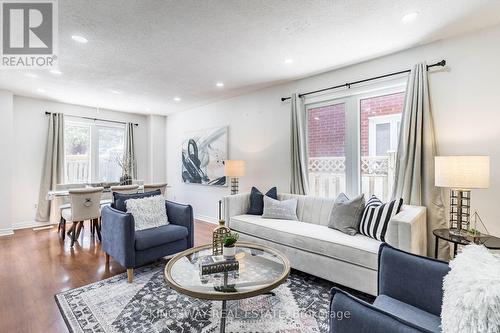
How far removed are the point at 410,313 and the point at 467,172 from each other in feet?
4.85

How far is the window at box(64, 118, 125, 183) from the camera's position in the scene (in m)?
5.43

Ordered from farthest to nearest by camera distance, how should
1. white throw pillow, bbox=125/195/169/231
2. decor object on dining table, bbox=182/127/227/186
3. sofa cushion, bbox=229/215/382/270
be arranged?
decor object on dining table, bbox=182/127/227/186, white throw pillow, bbox=125/195/169/231, sofa cushion, bbox=229/215/382/270

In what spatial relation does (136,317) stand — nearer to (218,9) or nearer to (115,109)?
(218,9)

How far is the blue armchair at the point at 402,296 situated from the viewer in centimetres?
100

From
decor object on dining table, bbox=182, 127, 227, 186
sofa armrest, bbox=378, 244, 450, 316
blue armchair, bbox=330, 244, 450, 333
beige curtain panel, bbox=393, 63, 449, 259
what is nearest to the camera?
blue armchair, bbox=330, 244, 450, 333

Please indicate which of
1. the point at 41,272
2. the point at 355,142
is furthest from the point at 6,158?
the point at 355,142

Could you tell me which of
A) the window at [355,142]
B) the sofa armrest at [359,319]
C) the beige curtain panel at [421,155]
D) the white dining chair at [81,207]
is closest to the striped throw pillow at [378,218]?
the beige curtain panel at [421,155]

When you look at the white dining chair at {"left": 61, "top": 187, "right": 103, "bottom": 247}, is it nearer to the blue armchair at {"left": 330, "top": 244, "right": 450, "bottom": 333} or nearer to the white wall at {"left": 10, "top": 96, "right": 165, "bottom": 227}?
the white wall at {"left": 10, "top": 96, "right": 165, "bottom": 227}

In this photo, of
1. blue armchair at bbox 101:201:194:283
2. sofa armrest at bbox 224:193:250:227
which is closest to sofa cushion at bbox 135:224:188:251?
blue armchair at bbox 101:201:194:283

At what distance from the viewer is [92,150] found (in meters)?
5.71

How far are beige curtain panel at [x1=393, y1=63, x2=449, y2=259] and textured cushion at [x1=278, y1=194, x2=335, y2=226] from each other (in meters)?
0.88

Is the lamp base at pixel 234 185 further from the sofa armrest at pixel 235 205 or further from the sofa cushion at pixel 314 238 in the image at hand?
the sofa cushion at pixel 314 238

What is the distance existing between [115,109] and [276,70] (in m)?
4.36

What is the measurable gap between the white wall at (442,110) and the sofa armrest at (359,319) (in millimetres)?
2373
